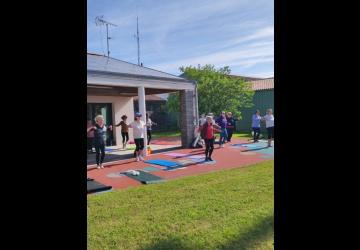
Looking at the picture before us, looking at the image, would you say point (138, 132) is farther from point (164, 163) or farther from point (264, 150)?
point (264, 150)

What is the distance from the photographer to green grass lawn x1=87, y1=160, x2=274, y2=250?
4375mm

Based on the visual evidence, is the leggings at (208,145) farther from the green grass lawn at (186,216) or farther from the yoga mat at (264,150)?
the green grass lawn at (186,216)

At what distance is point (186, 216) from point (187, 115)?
1025cm

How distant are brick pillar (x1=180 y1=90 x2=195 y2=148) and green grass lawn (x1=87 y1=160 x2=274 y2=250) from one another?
750cm

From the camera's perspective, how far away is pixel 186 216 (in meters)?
5.39

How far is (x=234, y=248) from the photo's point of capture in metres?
4.13

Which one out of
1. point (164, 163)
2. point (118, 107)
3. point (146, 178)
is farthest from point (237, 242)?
point (118, 107)

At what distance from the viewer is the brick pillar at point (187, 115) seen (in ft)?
50.4

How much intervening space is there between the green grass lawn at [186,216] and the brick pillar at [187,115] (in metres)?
7.50

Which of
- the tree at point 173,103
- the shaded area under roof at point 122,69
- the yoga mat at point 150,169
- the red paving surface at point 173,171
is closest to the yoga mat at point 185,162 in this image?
the red paving surface at point 173,171
